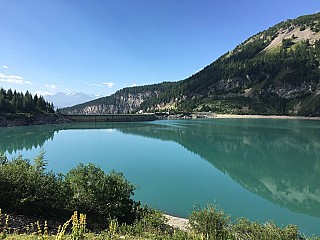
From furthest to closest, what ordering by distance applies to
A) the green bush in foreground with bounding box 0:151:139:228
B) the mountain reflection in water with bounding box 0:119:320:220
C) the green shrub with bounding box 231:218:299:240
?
1. the mountain reflection in water with bounding box 0:119:320:220
2. the green bush in foreground with bounding box 0:151:139:228
3. the green shrub with bounding box 231:218:299:240

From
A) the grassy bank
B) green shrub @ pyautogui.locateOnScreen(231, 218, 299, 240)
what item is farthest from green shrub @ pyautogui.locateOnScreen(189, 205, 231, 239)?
green shrub @ pyautogui.locateOnScreen(231, 218, 299, 240)

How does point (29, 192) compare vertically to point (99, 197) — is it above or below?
above

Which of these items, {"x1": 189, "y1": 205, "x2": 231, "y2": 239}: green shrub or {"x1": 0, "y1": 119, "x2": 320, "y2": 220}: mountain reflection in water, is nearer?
{"x1": 189, "y1": 205, "x2": 231, "y2": 239}: green shrub

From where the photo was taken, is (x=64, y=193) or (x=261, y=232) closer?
(x=261, y=232)

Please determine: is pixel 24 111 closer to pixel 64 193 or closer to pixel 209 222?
pixel 64 193

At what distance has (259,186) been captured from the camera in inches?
1113

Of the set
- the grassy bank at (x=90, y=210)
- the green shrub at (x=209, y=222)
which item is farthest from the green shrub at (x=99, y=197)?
the green shrub at (x=209, y=222)

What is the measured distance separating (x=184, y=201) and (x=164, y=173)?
10479 millimetres

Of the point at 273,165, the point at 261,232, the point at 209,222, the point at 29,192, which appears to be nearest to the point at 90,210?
the point at 29,192

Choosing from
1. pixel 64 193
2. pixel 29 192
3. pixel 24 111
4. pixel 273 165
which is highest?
pixel 24 111

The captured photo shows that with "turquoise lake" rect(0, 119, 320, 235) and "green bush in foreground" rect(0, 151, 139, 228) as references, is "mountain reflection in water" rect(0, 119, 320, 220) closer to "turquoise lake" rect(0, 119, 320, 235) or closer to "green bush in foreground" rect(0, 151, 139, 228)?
"turquoise lake" rect(0, 119, 320, 235)

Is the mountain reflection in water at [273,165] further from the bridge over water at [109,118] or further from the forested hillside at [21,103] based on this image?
the bridge over water at [109,118]

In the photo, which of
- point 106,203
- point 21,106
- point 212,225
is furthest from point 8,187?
point 21,106

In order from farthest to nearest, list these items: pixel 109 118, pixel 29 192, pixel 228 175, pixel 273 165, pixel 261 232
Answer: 1. pixel 109 118
2. pixel 273 165
3. pixel 228 175
4. pixel 29 192
5. pixel 261 232
